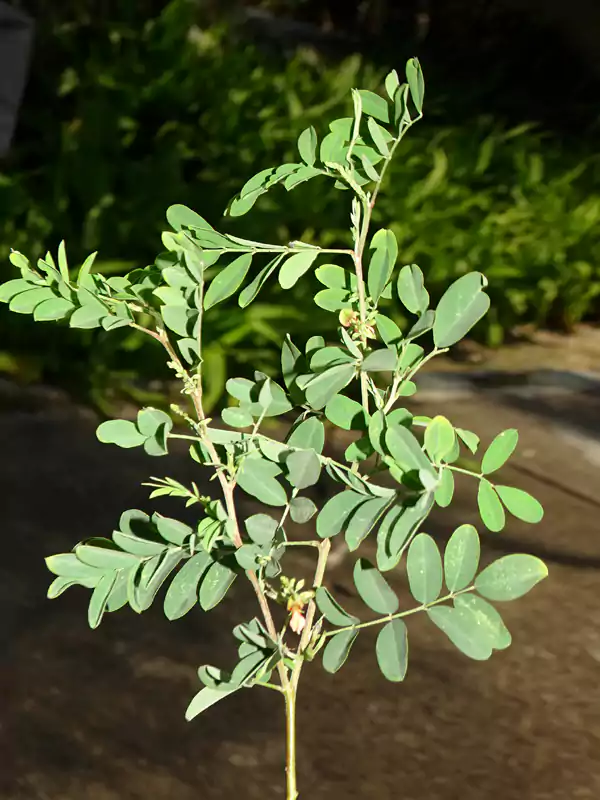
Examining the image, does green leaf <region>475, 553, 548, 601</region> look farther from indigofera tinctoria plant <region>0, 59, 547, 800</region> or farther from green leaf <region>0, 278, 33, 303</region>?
green leaf <region>0, 278, 33, 303</region>

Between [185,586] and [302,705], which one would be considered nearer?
[185,586]

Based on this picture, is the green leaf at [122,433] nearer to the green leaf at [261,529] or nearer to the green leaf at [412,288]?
the green leaf at [261,529]

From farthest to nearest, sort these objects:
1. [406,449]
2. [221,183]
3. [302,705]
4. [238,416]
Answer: [221,183], [302,705], [238,416], [406,449]

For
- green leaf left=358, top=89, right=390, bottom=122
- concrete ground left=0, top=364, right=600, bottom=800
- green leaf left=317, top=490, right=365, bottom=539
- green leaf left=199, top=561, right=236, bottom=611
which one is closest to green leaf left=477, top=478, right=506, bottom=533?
green leaf left=317, top=490, right=365, bottom=539

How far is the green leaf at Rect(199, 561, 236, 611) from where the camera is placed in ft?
2.49

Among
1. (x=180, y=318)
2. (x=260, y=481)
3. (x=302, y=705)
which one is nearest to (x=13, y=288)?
(x=180, y=318)

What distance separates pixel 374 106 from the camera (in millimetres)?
794

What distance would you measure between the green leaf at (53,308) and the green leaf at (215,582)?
0.24 m

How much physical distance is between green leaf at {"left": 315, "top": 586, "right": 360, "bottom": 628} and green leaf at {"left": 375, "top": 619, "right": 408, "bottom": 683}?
0.03 m

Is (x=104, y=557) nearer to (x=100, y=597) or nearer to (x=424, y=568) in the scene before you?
(x=100, y=597)

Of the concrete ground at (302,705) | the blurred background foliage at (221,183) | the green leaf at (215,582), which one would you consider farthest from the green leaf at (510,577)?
the blurred background foliage at (221,183)

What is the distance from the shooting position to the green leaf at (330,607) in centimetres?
73

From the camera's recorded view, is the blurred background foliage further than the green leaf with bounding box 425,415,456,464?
Yes

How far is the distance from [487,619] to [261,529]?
0.60 ft
